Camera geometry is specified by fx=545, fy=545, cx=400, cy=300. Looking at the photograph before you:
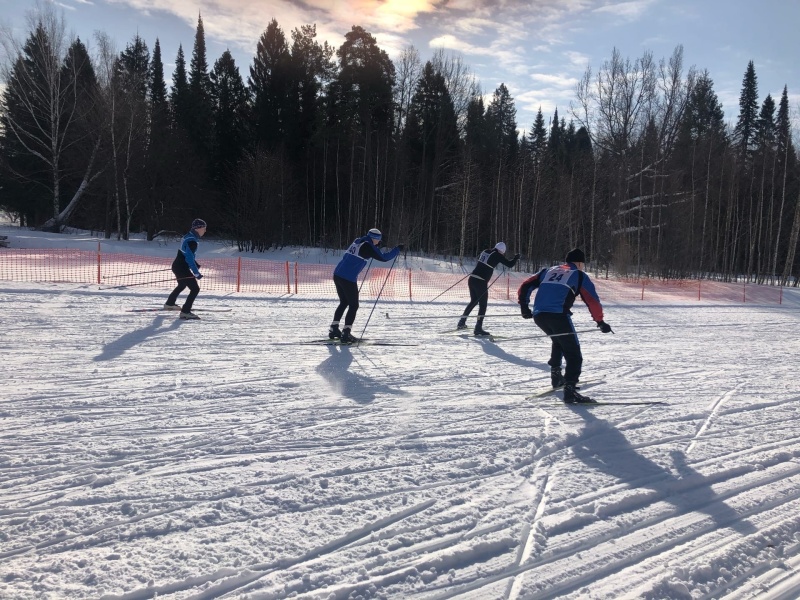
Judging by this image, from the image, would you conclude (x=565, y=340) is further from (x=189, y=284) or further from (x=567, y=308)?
(x=189, y=284)

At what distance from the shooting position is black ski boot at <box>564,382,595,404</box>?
586 cm

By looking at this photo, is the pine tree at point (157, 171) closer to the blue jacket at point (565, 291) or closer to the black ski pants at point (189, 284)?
the black ski pants at point (189, 284)

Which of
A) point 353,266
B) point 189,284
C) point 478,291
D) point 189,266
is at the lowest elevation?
point 189,284

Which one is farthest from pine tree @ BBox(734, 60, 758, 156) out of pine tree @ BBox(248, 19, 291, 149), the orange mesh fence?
pine tree @ BBox(248, 19, 291, 149)

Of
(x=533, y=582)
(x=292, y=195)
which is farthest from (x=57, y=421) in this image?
(x=292, y=195)

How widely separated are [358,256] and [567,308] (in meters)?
3.63

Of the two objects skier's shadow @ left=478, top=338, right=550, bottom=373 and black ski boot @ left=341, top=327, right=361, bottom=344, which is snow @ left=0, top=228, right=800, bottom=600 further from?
black ski boot @ left=341, top=327, right=361, bottom=344

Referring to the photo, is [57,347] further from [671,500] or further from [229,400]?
[671,500]

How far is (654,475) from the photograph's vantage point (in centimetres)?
404

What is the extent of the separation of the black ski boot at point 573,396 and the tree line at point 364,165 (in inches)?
898

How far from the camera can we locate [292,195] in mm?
32688

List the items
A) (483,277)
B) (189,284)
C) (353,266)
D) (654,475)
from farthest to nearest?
(483,277) → (189,284) → (353,266) → (654,475)

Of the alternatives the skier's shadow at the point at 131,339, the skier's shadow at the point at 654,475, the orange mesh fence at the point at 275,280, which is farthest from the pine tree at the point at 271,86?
the skier's shadow at the point at 654,475

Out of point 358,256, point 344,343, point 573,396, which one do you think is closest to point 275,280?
point 344,343
